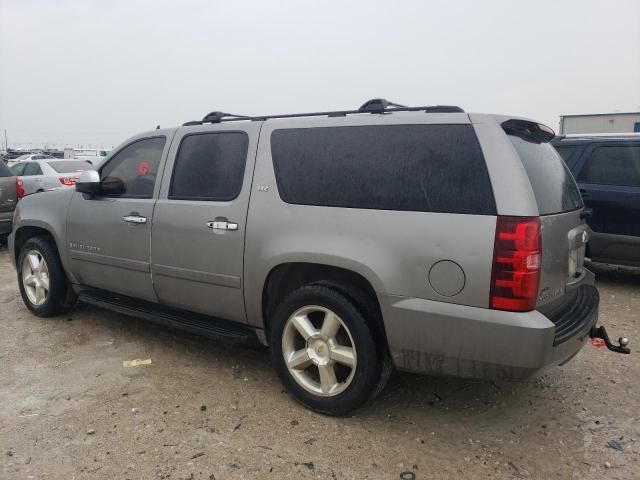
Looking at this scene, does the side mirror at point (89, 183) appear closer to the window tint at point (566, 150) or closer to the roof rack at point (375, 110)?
the roof rack at point (375, 110)

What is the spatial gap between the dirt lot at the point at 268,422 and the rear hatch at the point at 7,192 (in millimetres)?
5136

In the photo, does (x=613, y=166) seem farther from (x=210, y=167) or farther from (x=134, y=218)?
(x=134, y=218)

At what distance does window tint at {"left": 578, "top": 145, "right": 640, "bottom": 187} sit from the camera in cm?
600

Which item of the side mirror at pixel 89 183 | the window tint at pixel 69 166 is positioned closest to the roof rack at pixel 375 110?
the side mirror at pixel 89 183

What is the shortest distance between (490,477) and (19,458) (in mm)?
2431

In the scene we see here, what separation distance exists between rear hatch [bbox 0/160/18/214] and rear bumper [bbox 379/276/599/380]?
7920 millimetres

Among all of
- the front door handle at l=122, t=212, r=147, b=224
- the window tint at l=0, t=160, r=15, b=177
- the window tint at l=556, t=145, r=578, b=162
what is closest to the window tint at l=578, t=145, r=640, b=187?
the window tint at l=556, t=145, r=578, b=162

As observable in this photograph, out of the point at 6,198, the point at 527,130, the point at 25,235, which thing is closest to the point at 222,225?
the point at 527,130

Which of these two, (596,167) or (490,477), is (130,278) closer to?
(490,477)

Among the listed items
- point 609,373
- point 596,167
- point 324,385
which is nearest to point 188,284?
point 324,385

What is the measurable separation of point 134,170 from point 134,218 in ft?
1.53

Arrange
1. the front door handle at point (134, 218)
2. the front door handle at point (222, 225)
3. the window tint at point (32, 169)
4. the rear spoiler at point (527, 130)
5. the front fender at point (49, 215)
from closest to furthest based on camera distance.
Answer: the rear spoiler at point (527, 130) → the front door handle at point (222, 225) → the front door handle at point (134, 218) → the front fender at point (49, 215) → the window tint at point (32, 169)

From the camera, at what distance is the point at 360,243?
279 centimetres

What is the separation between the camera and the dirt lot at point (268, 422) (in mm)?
2598
